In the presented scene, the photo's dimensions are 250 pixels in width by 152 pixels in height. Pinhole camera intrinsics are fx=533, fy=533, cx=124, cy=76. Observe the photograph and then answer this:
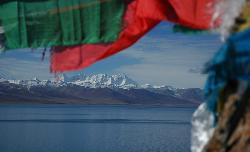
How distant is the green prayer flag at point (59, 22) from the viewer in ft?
11.6

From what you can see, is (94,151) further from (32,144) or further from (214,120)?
(214,120)

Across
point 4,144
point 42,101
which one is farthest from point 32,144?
point 42,101

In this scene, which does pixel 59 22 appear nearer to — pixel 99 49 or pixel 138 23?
pixel 99 49

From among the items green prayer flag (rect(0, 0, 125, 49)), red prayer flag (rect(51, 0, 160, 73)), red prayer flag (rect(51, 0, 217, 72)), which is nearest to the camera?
red prayer flag (rect(51, 0, 217, 72))

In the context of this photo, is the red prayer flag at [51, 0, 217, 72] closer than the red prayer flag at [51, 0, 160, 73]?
Yes

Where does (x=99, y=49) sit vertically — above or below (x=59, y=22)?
below

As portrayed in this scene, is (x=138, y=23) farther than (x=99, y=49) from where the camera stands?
No

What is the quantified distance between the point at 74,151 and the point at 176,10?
30101mm

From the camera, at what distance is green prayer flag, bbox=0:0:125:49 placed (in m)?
3.52

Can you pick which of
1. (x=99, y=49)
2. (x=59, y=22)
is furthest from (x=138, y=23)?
(x=59, y=22)

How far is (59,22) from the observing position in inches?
143

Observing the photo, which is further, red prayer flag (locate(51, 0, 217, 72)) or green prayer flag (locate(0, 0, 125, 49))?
green prayer flag (locate(0, 0, 125, 49))

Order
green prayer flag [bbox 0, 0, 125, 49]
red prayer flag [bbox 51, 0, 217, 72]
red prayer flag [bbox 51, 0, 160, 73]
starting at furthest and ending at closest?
1. green prayer flag [bbox 0, 0, 125, 49]
2. red prayer flag [bbox 51, 0, 160, 73]
3. red prayer flag [bbox 51, 0, 217, 72]

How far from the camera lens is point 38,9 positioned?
Answer: 3.64 meters
